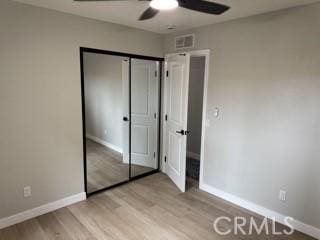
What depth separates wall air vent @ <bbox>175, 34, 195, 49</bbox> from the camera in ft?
11.3

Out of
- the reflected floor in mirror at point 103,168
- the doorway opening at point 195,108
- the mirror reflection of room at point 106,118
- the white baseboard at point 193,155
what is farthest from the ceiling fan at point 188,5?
the white baseboard at point 193,155

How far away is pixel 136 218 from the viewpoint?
9.05 feet

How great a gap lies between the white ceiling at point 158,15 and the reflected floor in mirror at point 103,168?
1.71 metres

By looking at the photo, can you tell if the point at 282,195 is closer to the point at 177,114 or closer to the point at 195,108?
the point at 177,114

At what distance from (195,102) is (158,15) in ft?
8.74

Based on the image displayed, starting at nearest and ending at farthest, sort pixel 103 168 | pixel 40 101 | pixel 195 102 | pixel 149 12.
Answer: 1. pixel 149 12
2. pixel 40 101
3. pixel 103 168
4. pixel 195 102

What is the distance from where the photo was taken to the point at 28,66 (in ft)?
8.20

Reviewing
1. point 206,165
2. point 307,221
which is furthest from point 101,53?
point 307,221

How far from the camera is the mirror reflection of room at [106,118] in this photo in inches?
123

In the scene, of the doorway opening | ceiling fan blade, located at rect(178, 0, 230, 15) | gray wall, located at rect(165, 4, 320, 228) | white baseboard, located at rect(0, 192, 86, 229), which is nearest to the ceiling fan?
ceiling fan blade, located at rect(178, 0, 230, 15)

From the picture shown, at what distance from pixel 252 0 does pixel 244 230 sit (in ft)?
8.24

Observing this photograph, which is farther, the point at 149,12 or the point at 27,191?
the point at 27,191

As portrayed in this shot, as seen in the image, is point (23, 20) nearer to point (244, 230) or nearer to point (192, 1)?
point (192, 1)

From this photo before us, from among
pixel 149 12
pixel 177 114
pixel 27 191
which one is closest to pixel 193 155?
pixel 177 114
